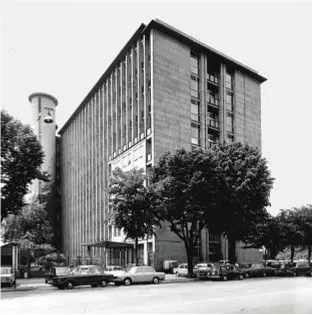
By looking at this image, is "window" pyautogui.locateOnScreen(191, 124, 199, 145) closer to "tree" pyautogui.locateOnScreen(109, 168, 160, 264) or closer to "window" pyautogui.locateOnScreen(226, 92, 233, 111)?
"window" pyautogui.locateOnScreen(226, 92, 233, 111)

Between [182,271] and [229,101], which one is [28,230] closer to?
[182,271]

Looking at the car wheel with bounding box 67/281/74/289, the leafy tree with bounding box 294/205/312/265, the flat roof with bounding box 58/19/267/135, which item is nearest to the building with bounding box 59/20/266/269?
the flat roof with bounding box 58/19/267/135

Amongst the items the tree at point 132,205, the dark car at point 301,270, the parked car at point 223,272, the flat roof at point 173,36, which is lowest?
the dark car at point 301,270

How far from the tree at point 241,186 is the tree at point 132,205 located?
7.51 meters

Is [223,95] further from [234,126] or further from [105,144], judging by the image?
[105,144]

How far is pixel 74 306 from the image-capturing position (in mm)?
15664

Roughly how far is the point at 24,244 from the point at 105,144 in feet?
70.2

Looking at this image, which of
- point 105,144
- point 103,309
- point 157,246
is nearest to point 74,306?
point 103,309

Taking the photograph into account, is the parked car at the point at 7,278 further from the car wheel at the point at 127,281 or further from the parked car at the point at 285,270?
the parked car at the point at 285,270

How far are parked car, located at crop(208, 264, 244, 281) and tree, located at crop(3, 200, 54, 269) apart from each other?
73.3 feet

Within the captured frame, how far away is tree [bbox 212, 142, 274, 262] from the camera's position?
123 feet

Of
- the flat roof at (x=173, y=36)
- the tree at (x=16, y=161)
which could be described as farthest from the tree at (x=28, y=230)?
the flat roof at (x=173, y=36)

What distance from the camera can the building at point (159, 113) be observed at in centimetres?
4950

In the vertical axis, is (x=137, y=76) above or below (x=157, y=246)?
above
